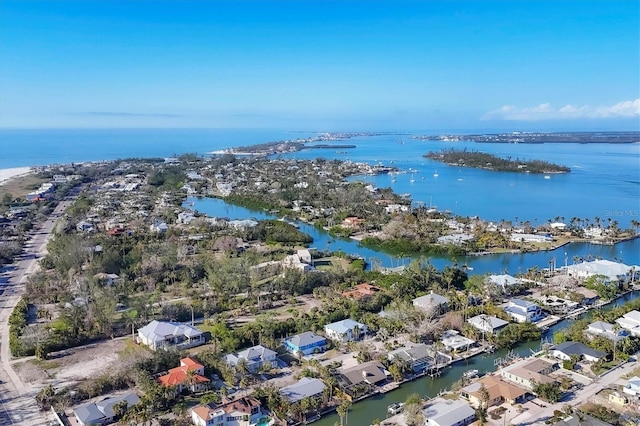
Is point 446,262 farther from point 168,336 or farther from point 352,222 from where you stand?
point 168,336

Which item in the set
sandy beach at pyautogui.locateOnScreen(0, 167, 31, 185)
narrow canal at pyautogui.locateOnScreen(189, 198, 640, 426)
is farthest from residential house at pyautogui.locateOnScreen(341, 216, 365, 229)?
sandy beach at pyautogui.locateOnScreen(0, 167, 31, 185)

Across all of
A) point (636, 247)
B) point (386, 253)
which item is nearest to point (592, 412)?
point (386, 253)

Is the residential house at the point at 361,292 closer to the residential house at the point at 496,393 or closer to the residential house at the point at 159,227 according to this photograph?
the residential house at the point at 496,393

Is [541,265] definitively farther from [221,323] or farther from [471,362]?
[221,323]

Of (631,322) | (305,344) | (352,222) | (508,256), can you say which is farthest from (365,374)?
(352,222)

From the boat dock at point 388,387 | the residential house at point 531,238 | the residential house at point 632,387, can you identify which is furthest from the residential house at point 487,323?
the residential house at point 531,238
